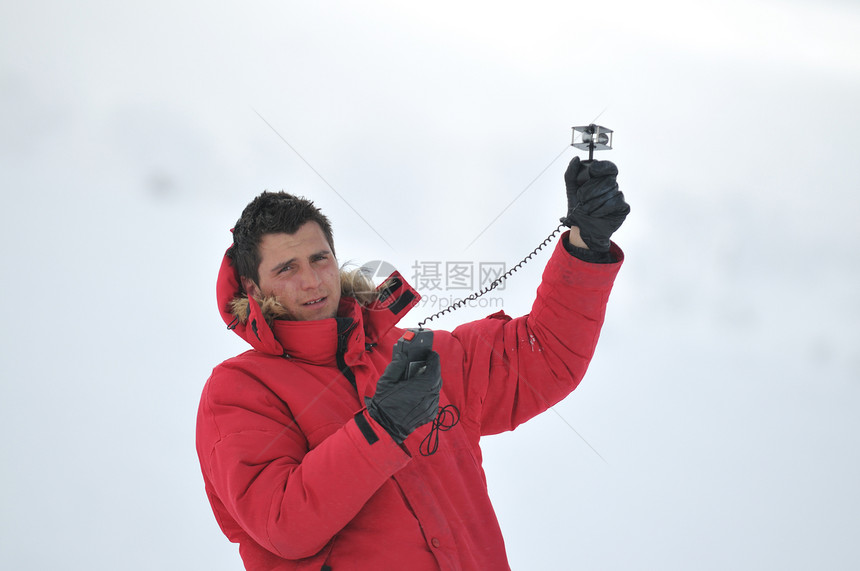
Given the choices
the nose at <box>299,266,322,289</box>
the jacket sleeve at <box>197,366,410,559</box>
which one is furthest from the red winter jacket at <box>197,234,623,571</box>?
the nose at <box>299,266,322,289</box>

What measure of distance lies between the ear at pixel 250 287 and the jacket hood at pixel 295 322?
0.7 inches

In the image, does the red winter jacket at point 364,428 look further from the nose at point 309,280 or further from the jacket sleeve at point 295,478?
the nose at point 309,280

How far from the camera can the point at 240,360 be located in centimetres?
180

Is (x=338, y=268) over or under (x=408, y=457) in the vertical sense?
over

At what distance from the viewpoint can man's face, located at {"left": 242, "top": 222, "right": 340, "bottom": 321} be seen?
1.91 m

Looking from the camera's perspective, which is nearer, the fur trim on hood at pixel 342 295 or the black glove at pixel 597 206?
the black glove at pixel 597 206

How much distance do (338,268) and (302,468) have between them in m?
0.69

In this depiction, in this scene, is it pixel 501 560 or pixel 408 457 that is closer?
pixel 408 457

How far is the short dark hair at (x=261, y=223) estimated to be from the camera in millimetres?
1956

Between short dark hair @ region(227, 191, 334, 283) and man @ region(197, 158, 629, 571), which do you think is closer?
man @ region(197, 158, 629, 571)

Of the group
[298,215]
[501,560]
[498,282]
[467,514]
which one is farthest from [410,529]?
[298,215]

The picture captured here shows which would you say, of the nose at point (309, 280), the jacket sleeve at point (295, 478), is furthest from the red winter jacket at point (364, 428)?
the nose at point (309, 280)

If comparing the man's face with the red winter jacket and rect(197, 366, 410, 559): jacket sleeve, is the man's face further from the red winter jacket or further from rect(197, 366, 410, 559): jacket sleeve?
rect(197, 366, 410, 559): jacket sleeve

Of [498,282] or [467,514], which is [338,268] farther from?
[467,514]
